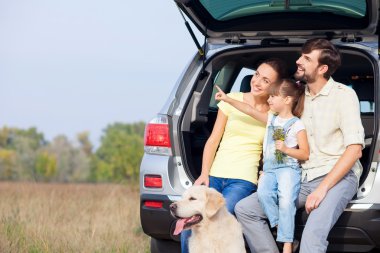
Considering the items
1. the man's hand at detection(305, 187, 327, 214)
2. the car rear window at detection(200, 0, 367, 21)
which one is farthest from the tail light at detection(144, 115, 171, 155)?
the man's hand at detection(305, 187, 327, 214)

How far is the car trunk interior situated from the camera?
5.79m

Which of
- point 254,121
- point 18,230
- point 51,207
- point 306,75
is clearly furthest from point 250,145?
point 51,207

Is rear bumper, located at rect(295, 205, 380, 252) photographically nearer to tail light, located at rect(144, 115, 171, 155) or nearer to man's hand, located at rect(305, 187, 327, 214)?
man's hand, located at rect(305, 187, 327, 214)

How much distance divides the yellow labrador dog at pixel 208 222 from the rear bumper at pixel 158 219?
1.18ft

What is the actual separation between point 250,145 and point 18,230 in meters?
2.75

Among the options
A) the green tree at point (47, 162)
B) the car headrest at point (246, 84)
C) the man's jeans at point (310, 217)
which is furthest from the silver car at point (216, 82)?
the green tree at point (47, 162)

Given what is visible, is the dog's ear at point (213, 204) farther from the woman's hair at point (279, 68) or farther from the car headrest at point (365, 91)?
the car headrest at point (365, 91)

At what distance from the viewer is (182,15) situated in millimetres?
5867

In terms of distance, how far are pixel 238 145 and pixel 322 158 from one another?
2.17 ft

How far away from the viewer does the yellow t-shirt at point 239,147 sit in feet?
18.1

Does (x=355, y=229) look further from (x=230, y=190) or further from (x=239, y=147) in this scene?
(x=239, y=147)

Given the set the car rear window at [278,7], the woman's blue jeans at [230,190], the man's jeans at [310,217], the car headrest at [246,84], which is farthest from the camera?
the car headrest at [246,84]

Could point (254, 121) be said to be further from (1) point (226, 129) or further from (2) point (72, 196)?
(2) point (72, 196)

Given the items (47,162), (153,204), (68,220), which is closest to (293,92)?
Answer: (153,204)
